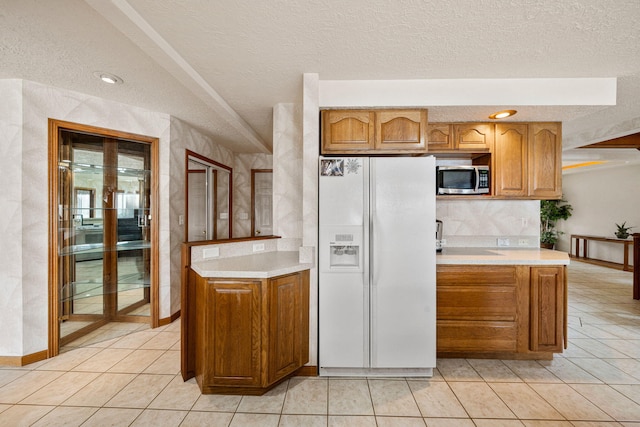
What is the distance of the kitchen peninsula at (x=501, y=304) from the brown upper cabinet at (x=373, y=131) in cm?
108

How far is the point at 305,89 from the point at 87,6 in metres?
1.38

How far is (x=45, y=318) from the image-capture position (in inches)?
96.2

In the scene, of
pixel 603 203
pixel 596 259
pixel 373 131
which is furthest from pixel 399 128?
pixel 596 259

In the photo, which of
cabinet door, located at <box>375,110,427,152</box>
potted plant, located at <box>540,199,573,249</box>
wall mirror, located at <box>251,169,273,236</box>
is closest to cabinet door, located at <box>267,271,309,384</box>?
cabinet door, located at <box>375,110,427,152</box>

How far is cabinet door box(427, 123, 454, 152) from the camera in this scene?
→ 2.76m

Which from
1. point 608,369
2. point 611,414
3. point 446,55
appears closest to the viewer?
point 611,414

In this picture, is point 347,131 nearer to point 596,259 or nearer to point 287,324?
point 287,324

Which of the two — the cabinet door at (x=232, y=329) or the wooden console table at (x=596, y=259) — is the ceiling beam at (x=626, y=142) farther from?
the cabinet door at (x=232, y=329)

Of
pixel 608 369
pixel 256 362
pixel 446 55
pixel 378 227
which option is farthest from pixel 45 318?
pixel 608 369

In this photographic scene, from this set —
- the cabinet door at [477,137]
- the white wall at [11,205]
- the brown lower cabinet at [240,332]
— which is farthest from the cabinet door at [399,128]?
the white wall at [11,205]

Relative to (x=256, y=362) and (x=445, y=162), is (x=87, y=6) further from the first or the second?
(x=445, y=162)

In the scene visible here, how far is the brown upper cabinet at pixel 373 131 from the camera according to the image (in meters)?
2.39

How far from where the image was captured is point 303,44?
1878mm

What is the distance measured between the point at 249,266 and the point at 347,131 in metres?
1.38
